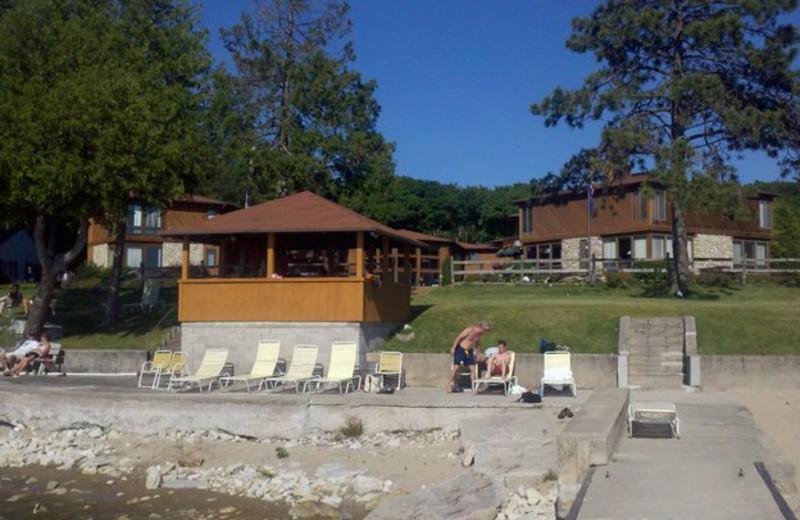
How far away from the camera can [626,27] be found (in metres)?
32.4

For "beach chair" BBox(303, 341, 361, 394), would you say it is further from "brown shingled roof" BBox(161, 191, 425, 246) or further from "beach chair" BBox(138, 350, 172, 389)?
"beach chair" BBox(138, 350, 172, 389)

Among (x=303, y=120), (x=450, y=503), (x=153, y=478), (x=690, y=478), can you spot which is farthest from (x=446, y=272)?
(x=690, y=478)

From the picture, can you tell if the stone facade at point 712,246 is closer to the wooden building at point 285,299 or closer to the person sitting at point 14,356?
the wooden building at point 285,299

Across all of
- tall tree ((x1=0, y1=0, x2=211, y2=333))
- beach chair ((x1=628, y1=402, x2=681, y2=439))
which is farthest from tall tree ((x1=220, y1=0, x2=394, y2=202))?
beach chair ((x1=628, y1=402, x2=681, y2=439))

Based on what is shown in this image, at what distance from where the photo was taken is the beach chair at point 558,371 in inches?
702

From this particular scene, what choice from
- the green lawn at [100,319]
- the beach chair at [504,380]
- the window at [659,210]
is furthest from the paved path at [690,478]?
the window at [659,210]

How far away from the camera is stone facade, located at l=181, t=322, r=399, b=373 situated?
20.9 meters

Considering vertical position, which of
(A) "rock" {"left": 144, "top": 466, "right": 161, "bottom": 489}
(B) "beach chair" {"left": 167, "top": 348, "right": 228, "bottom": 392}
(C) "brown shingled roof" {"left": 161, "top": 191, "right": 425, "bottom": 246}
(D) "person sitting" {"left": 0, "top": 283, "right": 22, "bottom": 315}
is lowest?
(A) "rock" {"left": 144, "top": 466, "right": 161, "bottom": 489}

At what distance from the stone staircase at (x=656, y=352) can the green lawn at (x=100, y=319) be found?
12.3 m

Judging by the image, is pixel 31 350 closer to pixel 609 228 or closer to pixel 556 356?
pixel 556 356

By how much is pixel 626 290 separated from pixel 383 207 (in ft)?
118

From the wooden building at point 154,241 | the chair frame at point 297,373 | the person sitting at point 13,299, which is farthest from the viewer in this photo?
the wooden building at point 154,241

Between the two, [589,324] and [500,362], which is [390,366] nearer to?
[500,362]

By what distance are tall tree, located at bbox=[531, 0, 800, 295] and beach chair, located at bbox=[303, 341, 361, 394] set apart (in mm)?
14311
